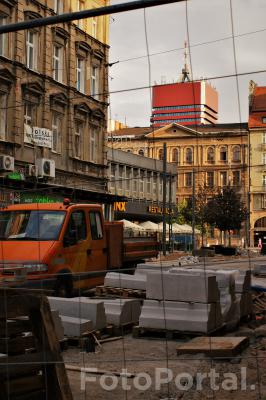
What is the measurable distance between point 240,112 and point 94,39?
559 cm

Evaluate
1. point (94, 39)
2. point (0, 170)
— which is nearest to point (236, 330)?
point (94, 39)

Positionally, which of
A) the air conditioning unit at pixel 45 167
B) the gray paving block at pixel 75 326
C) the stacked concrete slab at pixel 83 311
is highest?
the air conditioning unit at pixel 45 167

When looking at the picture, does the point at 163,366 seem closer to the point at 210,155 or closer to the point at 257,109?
the point at 210,155

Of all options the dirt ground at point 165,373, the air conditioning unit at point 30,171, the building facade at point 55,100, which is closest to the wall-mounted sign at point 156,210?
the building facade at point 55,100

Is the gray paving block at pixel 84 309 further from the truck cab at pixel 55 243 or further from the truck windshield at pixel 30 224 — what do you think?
the truck windshield at pixel 30 224

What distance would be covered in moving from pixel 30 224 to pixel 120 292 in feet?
7.84

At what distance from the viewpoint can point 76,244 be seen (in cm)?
1309

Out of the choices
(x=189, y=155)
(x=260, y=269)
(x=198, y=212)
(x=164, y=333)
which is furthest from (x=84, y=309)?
(x=198, y=212)

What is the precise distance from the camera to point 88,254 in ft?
44.2

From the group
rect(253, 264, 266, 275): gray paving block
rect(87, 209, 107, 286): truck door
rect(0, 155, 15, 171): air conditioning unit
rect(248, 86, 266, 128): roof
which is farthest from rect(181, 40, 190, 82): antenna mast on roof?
rect(253, 264, 266, 275): gray paving block

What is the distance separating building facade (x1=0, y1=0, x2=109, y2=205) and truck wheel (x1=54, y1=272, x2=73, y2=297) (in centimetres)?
233

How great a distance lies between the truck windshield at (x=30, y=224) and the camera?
1242cm

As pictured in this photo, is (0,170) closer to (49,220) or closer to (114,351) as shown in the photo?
(49,220)

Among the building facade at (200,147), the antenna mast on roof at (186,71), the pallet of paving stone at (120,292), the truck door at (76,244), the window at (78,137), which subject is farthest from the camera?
the window at (78,137)
